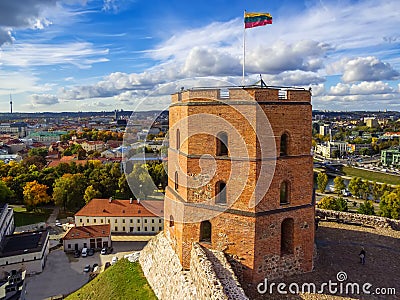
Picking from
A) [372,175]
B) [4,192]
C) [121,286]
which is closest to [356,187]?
[372,175]

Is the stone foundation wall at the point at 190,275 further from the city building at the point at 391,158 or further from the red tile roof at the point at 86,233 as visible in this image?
the city building at the point at 391,158

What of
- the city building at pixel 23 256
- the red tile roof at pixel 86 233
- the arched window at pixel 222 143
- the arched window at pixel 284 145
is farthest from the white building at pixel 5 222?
the arched window at pixel 284 145

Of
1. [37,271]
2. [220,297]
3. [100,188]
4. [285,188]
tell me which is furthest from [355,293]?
[100,188]

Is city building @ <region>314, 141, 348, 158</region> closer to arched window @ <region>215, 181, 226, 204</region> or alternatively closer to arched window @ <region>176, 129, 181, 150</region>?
arched window @ <region>176, 129, 181, 150</region>

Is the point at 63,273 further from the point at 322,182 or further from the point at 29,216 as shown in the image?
the point at 322,182

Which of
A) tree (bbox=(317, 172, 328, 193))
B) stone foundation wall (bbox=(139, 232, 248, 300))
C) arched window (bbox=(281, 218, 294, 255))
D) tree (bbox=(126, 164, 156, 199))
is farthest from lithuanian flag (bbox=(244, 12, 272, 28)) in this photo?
tree (bbox=(317, 172, 328, 193))
